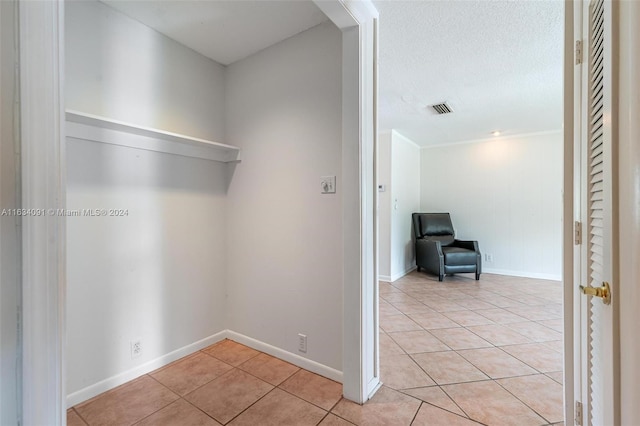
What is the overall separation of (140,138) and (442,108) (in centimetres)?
312

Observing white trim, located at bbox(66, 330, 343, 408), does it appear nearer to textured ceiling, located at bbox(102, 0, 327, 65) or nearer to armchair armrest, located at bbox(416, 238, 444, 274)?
textured ceiling, located at bbox(102, 0, 327, 65)

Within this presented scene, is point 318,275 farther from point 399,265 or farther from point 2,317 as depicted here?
point 399,265

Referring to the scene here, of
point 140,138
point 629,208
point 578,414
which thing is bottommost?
point 578,414

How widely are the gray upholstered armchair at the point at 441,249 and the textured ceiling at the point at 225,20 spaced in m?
3.63

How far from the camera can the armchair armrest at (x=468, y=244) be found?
446 centimetres

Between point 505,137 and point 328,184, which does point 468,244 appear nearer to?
point 505,137

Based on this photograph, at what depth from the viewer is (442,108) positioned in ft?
10.8

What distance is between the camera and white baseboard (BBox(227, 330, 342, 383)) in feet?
6.03

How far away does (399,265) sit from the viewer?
4621mm

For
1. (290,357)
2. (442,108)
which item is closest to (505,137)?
(442,108)

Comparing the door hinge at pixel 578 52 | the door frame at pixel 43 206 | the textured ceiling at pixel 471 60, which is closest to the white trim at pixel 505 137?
the textured ceiling at pixel 471 60

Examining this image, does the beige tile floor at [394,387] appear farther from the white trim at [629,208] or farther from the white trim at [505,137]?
the white trim at [505,137]

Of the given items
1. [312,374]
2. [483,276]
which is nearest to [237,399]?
[312,374]

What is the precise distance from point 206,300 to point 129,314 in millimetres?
566
